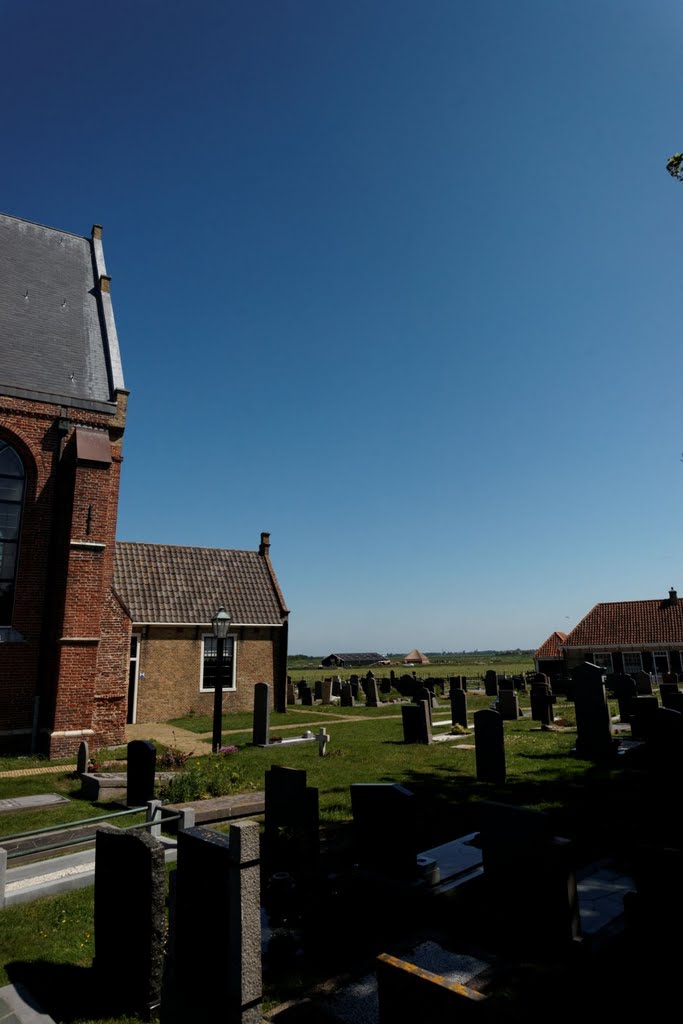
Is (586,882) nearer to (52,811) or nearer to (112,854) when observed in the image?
(112,854)

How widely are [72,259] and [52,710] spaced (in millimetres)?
15638

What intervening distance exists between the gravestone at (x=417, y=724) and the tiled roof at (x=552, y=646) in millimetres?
34084

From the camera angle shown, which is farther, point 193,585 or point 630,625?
point 630,625

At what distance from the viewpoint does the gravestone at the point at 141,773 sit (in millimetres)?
8691

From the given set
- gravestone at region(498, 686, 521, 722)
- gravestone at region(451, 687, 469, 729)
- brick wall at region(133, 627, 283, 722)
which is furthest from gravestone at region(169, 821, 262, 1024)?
brick wall at region(133, 627, 283, 722)

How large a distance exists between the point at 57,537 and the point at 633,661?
130 feet

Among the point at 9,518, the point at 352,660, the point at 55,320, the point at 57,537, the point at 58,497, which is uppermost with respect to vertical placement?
the point at 55,320

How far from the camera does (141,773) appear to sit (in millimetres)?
8766

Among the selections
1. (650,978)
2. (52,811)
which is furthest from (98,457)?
(650,978)

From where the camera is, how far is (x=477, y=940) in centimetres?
480

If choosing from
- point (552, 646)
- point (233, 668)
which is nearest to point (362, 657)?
point (552, 646)

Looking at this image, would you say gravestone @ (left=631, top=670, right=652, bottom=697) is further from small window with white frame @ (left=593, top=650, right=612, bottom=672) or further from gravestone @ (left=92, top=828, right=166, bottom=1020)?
small window with white frame @ (left=593, top=650, right=612, bottom=672)

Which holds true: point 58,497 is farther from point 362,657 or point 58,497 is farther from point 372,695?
point 362,657

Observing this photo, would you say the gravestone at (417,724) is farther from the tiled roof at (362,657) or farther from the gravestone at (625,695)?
the tiled roof at (362,657)
